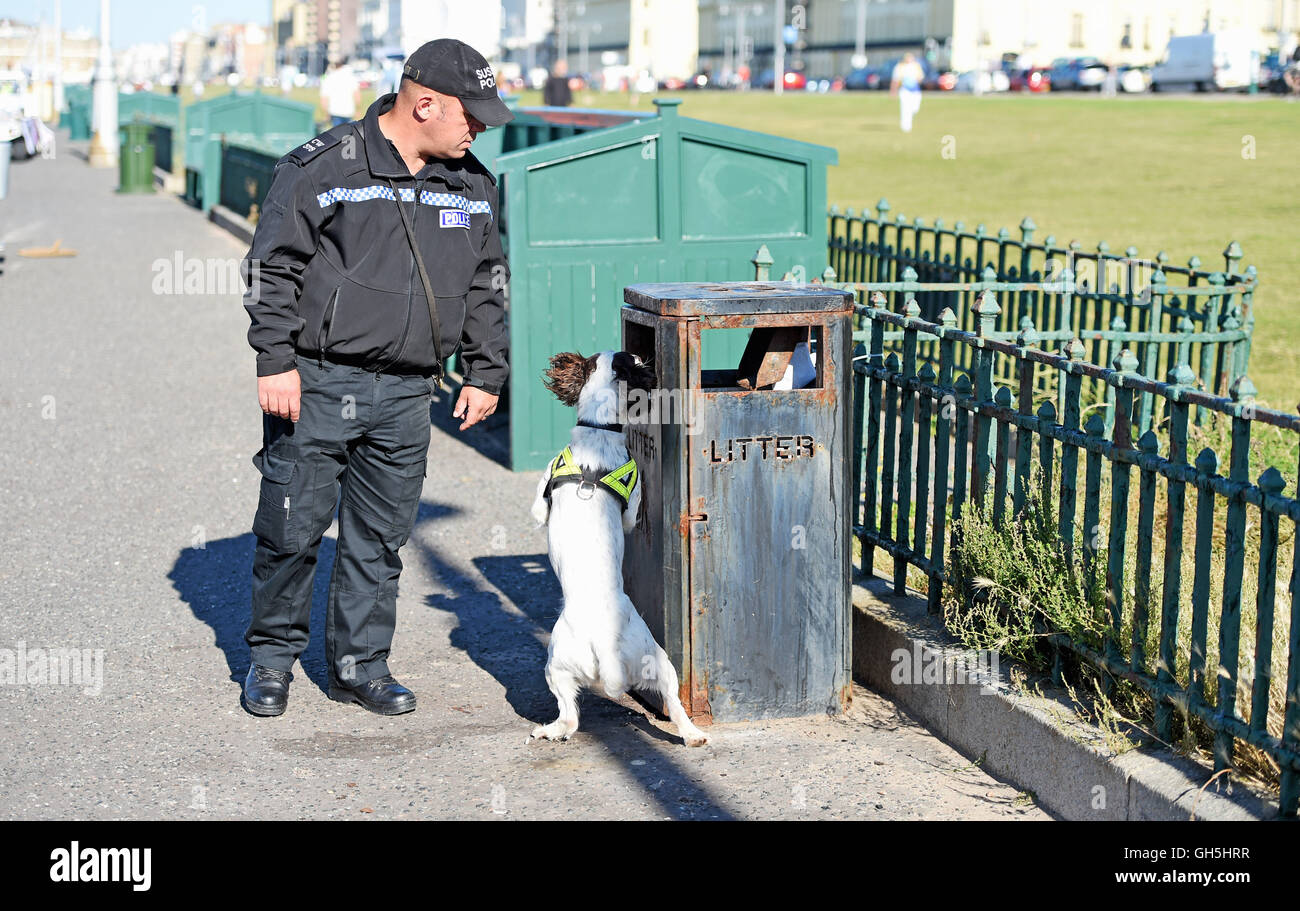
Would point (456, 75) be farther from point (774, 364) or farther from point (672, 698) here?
point (672, 698)

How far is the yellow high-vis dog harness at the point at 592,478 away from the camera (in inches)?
187

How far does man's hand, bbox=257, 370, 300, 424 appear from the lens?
455 cm

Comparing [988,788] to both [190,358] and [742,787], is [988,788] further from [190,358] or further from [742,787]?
[190,358]

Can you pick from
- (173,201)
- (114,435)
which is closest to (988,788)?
(114,435)

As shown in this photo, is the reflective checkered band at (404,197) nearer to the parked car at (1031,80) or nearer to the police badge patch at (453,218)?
the police badge patch at (453,218)

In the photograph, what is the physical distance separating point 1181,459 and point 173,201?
81.9 feet

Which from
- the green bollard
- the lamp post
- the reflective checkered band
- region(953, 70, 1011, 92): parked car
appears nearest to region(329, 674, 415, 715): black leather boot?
the reflective checkered band

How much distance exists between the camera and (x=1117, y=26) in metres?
112

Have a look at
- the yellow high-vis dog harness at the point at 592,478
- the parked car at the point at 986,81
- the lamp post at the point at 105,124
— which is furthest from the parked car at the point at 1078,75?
the yellow high-vis dog harness at the point at 592,478

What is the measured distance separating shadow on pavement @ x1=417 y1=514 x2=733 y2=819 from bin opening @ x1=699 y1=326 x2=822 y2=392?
115cm

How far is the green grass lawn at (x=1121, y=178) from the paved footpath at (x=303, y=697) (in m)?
5.39

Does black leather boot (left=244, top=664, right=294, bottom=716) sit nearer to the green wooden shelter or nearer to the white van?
the green wooden shelter

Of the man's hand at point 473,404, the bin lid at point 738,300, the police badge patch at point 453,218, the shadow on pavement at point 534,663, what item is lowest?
the shadow on pavement at point 534,663

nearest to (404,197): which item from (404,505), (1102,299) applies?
(404,505)
